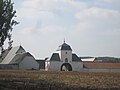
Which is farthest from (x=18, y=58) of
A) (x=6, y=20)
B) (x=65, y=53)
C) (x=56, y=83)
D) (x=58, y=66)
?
(x=56, y=83)

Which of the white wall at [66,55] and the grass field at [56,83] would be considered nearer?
the grass field at [56,83]

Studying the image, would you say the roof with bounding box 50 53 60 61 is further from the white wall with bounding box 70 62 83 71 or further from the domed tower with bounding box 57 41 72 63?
the white wall with bounding box 70 62 83 71

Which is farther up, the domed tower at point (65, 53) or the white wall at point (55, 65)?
the domed tower at point (65, 53)

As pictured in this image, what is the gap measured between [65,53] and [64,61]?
262 centimetres

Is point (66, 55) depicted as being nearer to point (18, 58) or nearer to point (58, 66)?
point (58, 66)

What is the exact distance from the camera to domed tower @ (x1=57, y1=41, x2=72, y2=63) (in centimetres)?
10344

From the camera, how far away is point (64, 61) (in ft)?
339

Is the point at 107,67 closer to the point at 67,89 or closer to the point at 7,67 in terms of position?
the point at 7,67

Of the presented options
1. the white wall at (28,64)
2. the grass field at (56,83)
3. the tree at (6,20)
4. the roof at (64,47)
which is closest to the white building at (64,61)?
the roof at (64,47)

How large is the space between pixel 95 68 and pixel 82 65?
4.31 m

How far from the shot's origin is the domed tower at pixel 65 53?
10344 cm

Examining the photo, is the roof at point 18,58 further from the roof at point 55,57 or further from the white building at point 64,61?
the white building at point 64,61

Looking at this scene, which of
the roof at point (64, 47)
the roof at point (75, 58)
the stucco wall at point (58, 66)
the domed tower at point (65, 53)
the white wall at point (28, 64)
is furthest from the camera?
the roof at point (75, 58)

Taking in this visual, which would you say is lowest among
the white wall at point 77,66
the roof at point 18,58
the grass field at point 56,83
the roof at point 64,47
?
the grass field at point 56,83
